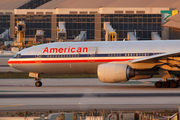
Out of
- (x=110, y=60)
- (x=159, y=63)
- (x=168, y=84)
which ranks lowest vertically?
(x=168, y=84)

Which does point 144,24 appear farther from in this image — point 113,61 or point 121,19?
point 113,61

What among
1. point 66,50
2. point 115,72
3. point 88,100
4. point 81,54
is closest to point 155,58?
point 115,72

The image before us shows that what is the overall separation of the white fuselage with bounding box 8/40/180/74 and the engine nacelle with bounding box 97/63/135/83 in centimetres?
164

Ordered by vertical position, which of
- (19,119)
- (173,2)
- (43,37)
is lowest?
(19,119)

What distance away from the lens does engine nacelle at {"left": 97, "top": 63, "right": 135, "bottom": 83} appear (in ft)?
80.1

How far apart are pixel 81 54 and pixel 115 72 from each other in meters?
4.00

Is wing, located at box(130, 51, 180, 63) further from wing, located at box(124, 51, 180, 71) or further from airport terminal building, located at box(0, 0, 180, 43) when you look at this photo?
airport terminal building, located at box(0, 0, 180, 43)

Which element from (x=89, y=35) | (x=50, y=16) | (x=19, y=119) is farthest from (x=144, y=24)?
(x=19, y=119)

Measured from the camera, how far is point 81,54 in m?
27.2

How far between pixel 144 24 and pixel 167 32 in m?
7.27

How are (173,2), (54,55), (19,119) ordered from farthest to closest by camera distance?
(173,2) → (54,55) → (19,119)

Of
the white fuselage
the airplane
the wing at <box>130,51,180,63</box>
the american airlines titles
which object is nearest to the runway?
the airplane

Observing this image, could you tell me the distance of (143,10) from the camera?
359 feet

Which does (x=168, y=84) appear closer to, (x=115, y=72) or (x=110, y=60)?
(x=115, y=72)
